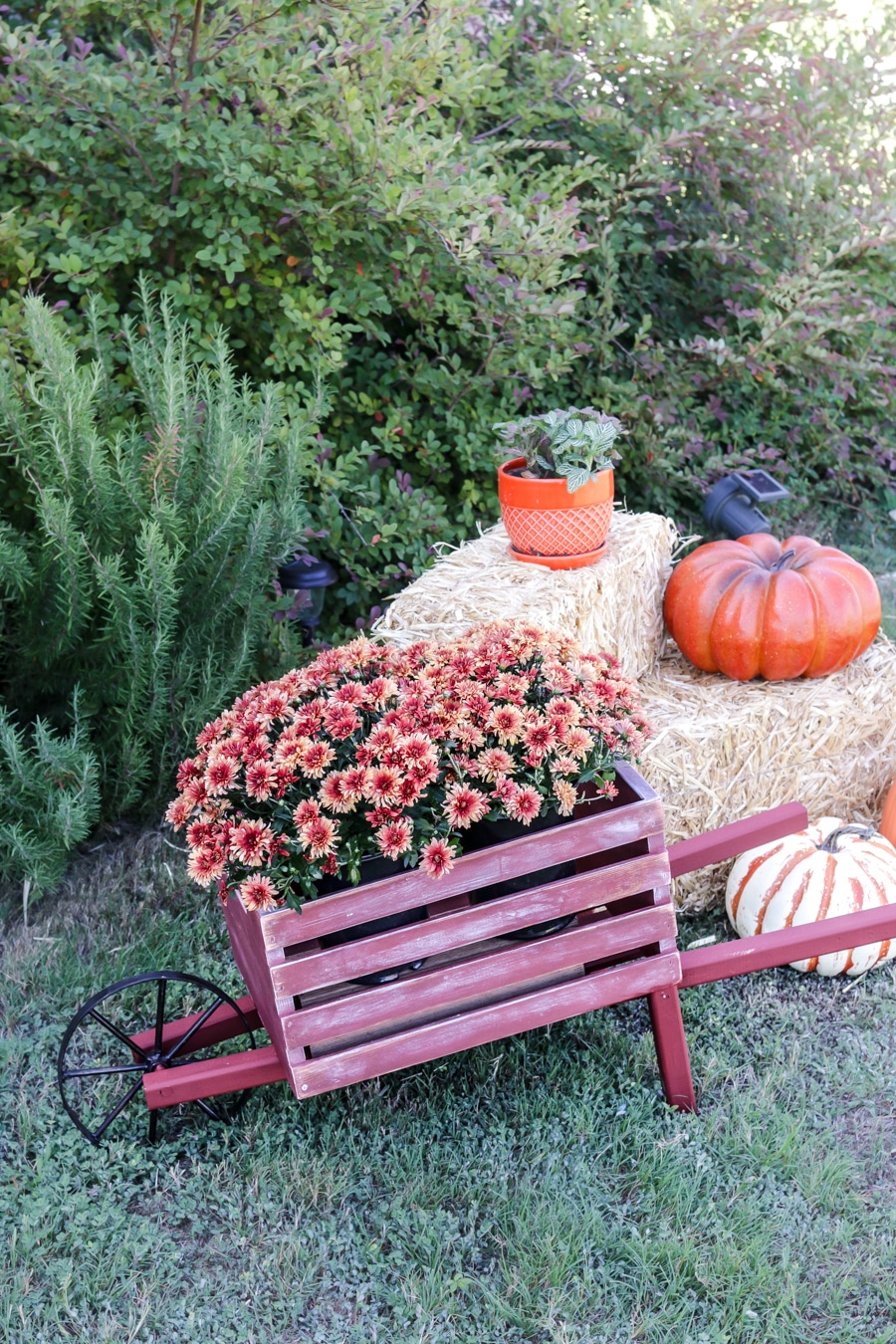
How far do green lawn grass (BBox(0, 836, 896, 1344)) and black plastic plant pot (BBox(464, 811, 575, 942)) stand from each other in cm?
42

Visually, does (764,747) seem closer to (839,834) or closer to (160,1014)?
(839,834)

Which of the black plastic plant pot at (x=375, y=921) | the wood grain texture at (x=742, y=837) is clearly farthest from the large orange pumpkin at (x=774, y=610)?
the black plastic plant pot at (x=375, y=921)

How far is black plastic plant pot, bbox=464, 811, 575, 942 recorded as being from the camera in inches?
71.7

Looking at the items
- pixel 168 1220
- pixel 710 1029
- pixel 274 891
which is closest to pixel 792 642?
pixel 710 1029

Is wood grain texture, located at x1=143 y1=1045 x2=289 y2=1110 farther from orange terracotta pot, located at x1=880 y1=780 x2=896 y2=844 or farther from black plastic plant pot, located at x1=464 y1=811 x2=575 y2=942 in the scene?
orange terracotta pot, located at x1=880 y1=780 x2=896 y2=844

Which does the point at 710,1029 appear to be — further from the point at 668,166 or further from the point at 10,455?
the point at 668,166

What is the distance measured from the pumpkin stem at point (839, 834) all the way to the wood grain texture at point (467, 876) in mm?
913

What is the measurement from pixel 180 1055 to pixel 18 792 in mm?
852

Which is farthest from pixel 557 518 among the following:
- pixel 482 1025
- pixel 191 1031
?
pixel 191 1031

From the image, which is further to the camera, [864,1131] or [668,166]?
[668,166]

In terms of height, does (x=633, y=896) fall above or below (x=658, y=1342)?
above

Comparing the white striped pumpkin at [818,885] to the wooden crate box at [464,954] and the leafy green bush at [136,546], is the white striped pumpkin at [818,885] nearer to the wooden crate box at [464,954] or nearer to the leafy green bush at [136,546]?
the wooden crate box at [464,954]

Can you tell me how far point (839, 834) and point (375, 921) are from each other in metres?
1.35

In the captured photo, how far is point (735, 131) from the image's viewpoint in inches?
162
